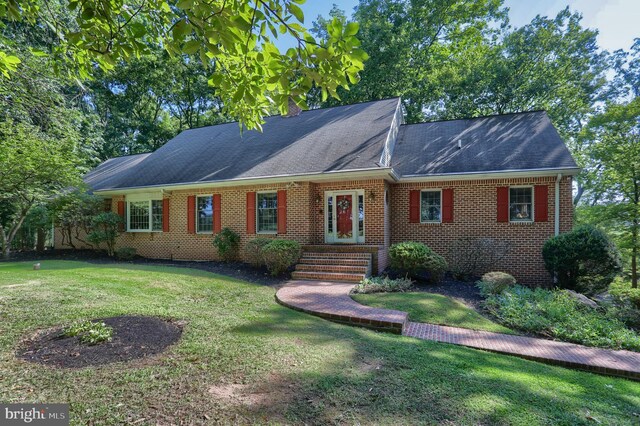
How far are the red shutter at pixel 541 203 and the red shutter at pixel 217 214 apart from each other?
10.7 m

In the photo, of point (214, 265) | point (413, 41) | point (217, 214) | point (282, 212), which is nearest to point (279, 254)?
point (282, 212)

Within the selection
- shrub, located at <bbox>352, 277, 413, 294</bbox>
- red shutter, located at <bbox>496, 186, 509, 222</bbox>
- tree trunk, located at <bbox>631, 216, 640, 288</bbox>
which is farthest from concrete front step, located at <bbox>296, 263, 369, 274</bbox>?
tree trunk, located at <bbox>631, 216, 640, 288</bbox>

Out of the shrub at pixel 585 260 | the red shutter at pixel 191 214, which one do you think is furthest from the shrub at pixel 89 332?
the shrub at pixel 585 260

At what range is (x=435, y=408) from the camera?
278cm

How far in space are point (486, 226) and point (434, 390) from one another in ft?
28.5

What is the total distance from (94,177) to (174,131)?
1120 centimetres

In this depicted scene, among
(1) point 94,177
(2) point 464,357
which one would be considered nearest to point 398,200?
(2) point 464,357

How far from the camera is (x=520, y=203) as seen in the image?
10.3 m

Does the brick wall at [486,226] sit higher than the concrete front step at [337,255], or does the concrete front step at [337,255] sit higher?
the brick wall at [486,226]

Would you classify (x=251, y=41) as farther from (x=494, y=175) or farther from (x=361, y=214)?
(x=494, y=175)

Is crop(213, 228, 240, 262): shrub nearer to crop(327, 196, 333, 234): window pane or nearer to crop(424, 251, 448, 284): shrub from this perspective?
crop(327, 196, 333, 234): window pane

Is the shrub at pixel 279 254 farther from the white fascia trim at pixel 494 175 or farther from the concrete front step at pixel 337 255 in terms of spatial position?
the white fascia trim at pixel 494 175

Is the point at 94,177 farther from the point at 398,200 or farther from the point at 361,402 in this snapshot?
the point at 361,402

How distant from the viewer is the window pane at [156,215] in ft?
43.4
